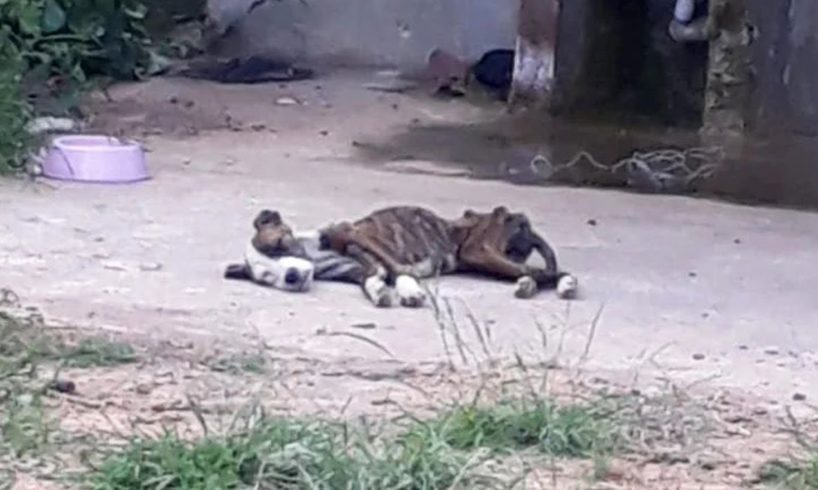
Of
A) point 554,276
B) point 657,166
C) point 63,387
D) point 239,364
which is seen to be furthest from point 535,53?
point 63,387

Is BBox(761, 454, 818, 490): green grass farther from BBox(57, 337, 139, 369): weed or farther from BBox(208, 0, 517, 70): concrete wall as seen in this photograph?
BBox(208, 0, 517, 70): concrete wall

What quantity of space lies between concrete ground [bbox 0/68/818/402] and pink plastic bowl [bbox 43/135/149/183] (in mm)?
93

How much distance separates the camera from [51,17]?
8453mm

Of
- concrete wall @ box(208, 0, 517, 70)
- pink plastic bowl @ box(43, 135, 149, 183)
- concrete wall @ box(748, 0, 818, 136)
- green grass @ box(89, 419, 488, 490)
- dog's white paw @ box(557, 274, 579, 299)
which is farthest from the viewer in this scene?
concrete wall @ box(208, 0, 517, 70)

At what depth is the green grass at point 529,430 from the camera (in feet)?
12.2

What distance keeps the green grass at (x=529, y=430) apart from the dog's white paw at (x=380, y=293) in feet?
4.42

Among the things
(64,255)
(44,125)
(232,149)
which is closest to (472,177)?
(232,149)

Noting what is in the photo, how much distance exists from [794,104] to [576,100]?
1072 mm

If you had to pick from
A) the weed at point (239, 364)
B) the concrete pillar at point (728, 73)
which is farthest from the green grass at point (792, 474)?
the concrete pillar at point (728, 73)

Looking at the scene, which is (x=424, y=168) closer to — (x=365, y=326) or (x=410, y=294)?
(x=410, y=294)

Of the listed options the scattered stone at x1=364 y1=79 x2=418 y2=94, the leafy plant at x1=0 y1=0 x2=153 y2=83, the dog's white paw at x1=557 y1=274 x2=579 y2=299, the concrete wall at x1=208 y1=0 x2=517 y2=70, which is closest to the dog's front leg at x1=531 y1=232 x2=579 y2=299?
the dog's white paw at x1=557 y1=274 x2=579 y2=299

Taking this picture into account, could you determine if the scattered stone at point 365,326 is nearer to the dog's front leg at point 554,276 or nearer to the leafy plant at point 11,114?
the dog's front leg at point 554,276

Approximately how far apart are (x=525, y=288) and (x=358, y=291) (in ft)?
1.45

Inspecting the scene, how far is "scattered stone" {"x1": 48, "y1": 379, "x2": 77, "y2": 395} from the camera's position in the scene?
4074 mm
